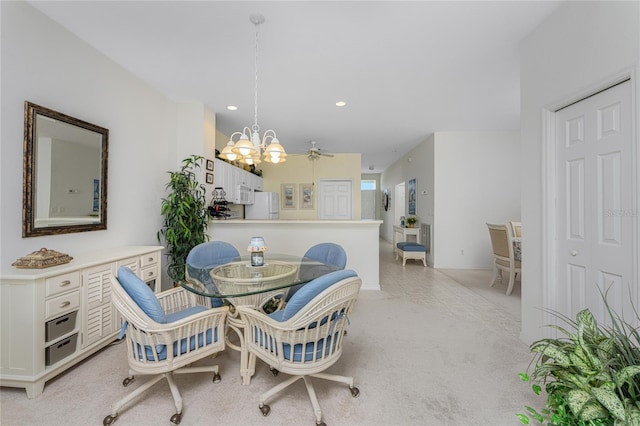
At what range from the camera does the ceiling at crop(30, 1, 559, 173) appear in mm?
2133

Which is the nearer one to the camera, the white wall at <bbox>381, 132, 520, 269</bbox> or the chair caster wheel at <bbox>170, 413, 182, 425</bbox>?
the chair caster wheel at <bbox>170, 413, 182, 425</bbox>

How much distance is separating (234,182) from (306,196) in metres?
2.80

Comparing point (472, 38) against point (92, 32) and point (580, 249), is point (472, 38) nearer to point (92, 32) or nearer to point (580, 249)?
point (580, 249)

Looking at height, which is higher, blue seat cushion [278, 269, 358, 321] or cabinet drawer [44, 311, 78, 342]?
blue seat cushion [278, 269, 358, 321]

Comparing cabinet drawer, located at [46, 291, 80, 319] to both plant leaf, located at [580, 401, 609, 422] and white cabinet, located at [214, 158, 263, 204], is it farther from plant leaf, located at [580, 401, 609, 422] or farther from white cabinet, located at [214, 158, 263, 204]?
plant leaf, located at [580, 401, 609, 422]

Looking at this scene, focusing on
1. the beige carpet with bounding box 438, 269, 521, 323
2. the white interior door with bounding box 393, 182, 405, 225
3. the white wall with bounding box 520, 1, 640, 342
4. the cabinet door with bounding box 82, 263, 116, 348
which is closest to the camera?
the white wall with bounding box 520, 1, 640, 342

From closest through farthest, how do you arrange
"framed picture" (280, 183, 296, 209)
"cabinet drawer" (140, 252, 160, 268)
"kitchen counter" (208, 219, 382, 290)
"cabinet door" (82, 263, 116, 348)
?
"cabinet door" (82, 263, 116, 348), "cabinet drawer" (140, 252, 160, 268), "kitchen counter" (208, 219, 382, 290), "framed picture" (280, 183, 296, 209)

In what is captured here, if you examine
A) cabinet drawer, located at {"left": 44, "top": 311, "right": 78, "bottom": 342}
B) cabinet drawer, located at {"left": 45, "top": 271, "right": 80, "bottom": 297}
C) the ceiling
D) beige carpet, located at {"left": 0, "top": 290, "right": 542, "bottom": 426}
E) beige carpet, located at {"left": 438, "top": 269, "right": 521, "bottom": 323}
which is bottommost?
beige carpet, located at {"left": 0, "top": 290, "right": 542, "bottom": 426}

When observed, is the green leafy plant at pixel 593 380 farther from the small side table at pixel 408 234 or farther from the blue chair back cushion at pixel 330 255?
the small side table at pixel 408 234

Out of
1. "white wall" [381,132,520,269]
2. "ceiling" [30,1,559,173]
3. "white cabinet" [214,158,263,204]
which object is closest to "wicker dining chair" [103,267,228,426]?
"ceiling" [30,1,559,173]

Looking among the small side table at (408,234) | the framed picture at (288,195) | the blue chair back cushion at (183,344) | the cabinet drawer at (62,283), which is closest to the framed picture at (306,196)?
the framed picture at (288,195)

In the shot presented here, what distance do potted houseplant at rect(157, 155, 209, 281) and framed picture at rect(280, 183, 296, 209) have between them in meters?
3.89

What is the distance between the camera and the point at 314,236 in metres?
4.30

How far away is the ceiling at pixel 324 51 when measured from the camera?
213cm
